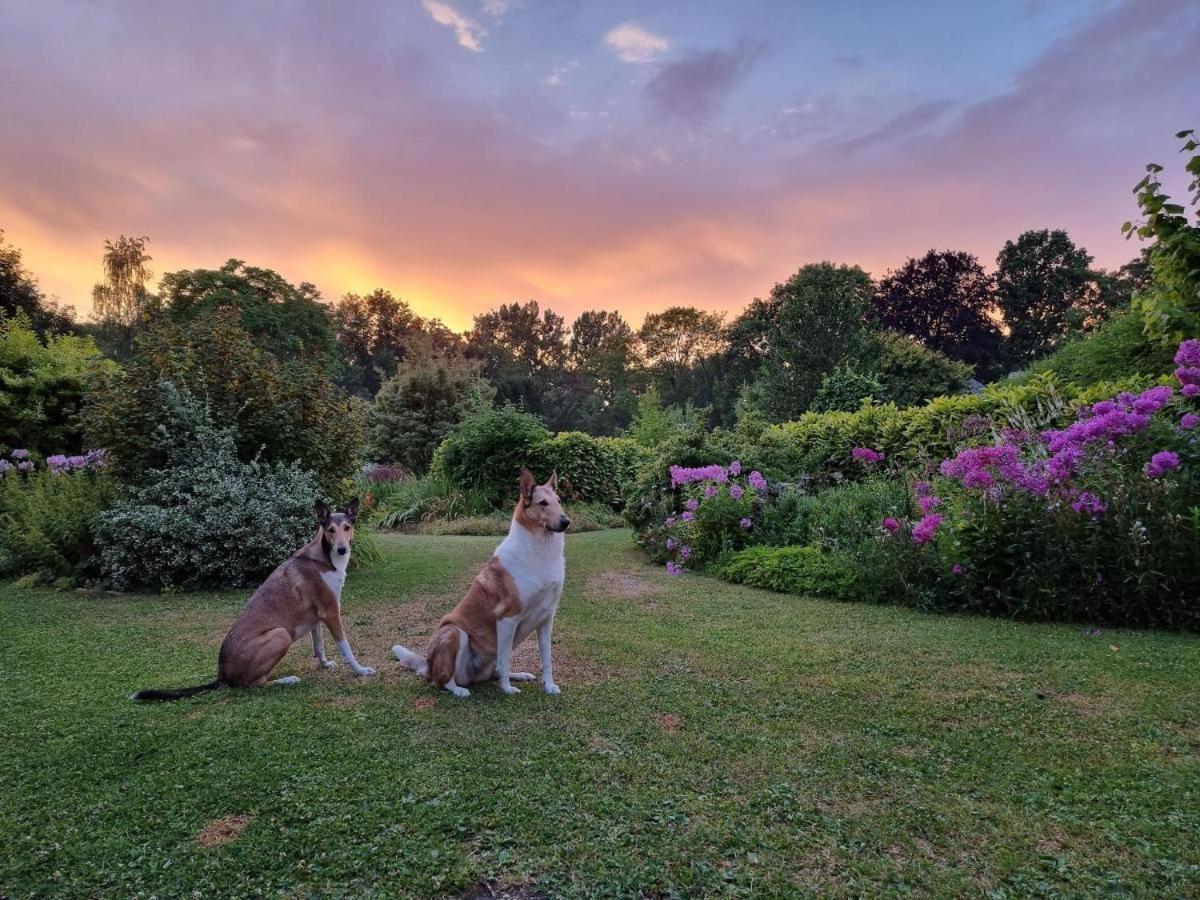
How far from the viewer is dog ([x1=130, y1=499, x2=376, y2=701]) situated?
392 centimetres

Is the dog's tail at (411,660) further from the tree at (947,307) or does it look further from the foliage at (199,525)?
the tree at (947,307)

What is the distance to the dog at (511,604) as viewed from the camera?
370 cm

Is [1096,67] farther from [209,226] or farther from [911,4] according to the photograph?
[209,226]

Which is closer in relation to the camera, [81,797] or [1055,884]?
[1055,884]

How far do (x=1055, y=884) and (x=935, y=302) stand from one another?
4597cm

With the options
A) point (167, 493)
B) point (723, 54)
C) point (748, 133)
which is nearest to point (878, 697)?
point (167, 493)

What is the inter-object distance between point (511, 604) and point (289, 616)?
1.74 metres

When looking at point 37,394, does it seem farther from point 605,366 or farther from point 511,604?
point 605,366

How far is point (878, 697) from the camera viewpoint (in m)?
3.68

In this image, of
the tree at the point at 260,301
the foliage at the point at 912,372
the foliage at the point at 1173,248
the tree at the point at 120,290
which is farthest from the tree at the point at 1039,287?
the tree at the point at 120,290

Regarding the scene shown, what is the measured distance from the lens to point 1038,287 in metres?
39.6

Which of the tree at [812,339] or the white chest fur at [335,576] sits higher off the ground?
the tree at [812,339]

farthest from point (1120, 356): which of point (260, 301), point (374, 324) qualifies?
point (374, 324)

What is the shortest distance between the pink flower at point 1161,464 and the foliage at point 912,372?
49.0 feet
